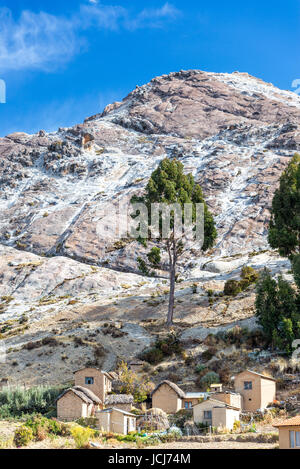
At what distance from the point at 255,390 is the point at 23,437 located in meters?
15.6

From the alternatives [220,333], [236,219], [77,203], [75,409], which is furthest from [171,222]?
[77,203]

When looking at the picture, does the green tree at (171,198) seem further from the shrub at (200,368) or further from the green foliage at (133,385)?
the green foliage at (133,385)

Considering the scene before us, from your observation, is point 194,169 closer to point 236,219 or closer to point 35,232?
point 236,219

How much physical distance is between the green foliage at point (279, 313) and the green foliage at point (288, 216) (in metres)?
5.36

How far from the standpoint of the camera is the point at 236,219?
80.8m

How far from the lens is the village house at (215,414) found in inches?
1190


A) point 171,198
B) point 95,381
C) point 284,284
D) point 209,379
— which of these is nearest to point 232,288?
point 171,198

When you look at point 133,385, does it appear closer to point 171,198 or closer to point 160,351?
point 160,351

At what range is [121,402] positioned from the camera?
35.3 metres

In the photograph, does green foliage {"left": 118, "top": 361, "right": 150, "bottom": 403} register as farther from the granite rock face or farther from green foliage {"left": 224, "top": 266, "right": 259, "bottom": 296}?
the granite rock face

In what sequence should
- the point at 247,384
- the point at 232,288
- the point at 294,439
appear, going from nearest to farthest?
the point at 294,439 < the point at 247,384 < the point at 232,288

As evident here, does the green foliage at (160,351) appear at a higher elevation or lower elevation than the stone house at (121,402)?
higher

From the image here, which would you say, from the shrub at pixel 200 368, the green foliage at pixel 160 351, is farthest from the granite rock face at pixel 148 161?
the shrub at pixel 200 368

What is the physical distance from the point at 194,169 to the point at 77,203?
75.9 ft
